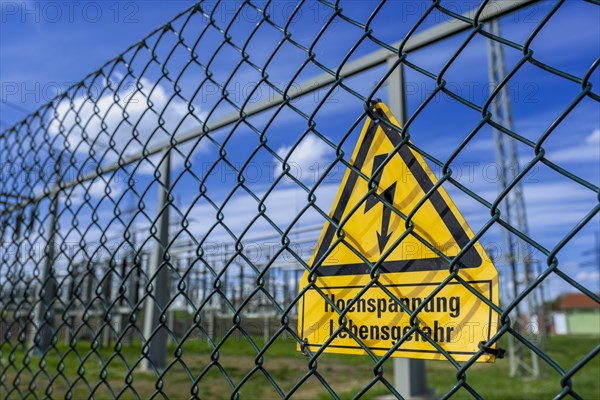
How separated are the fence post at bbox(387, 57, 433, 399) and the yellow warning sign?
195cm

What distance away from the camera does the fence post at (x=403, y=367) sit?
3.16 meters

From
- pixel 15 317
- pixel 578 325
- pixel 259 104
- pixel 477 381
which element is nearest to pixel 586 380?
pixel 477 381

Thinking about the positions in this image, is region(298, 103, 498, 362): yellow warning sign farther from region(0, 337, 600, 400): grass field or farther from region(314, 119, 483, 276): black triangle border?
region(0, 337, 600, 400): grass field

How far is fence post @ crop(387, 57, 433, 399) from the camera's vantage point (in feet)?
10.4

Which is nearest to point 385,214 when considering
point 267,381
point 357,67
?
point 357,67

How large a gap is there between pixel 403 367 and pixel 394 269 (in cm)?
222

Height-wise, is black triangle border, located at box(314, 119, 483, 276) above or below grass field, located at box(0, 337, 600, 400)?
above

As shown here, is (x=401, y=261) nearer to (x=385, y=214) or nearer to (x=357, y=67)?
(x=385, y=214)

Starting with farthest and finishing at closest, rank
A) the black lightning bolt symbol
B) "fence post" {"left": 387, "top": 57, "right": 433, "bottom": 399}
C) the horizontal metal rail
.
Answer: "fence post" {"left": 387, "top": 57, "right": 433, "bottom": 399} → the horizontal metal rail → the black lightning bolt symbol

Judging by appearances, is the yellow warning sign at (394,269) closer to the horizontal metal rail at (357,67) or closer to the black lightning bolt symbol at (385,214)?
the black lightning bolt symbol at (385,214)

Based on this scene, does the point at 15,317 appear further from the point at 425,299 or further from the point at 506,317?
the point at 506,317

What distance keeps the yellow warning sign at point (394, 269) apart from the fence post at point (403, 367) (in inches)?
76.9

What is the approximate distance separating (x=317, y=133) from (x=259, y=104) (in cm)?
147

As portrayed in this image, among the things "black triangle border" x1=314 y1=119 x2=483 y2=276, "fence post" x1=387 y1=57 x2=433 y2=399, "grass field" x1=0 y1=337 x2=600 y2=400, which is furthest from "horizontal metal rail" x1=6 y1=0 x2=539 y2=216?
"grass field" x1=0 y1=337 x2=600 y2=400
